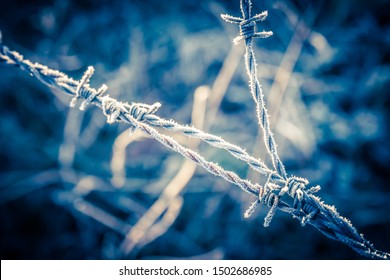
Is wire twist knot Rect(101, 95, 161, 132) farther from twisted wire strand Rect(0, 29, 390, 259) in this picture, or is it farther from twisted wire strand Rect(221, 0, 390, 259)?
twisted wire strand Rect(221, 0, 390, 259)

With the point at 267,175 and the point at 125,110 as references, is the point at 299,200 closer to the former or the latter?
the point at 267,175

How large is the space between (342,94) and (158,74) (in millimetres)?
1447

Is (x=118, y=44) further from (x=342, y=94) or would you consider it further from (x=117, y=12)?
(x=342, y=94)

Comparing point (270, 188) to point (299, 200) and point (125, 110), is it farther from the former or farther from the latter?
point (125, 110)

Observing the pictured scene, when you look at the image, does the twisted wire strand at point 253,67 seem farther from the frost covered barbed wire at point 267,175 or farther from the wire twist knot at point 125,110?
Answer: the wire twist knot at point 125,110

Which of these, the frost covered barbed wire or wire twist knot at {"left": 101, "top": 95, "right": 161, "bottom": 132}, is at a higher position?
wire twist knot at {"left": 101, "top": 95, "right": 161, "bottom": 132}

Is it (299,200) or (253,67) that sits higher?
(253,67)

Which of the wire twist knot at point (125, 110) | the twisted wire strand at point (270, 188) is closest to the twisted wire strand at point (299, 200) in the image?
the twisted wire strand at point (270, 188)

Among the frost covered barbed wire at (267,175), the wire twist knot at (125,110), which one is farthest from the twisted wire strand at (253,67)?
the wire twist knot at (125,110)

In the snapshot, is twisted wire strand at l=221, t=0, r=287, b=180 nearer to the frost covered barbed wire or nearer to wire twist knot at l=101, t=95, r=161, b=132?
the frost covered barbed wire

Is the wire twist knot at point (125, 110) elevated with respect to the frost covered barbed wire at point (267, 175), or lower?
elevated

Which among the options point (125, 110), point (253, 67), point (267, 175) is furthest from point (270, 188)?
point (125, 110)

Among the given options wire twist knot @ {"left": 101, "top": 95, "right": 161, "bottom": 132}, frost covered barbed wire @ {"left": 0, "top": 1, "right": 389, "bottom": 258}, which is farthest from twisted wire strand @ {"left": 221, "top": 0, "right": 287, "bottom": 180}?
wire twist knot @ {"left": 101, "top": 95, "right": 161, "bottom": 132}
